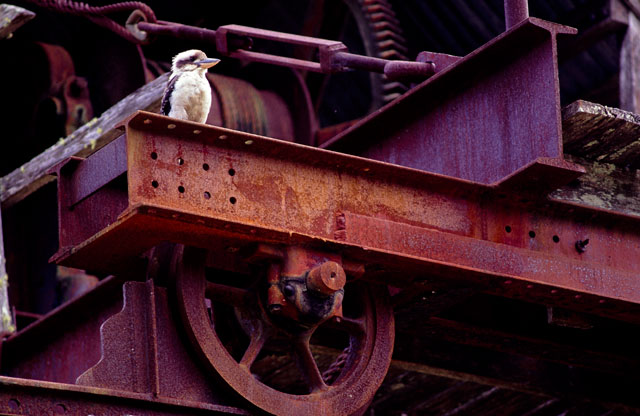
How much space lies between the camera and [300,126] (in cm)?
1377

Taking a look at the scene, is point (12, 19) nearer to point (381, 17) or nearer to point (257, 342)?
point (381, 17)

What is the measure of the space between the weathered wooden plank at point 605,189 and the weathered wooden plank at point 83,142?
367cm

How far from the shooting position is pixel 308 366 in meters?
7.92

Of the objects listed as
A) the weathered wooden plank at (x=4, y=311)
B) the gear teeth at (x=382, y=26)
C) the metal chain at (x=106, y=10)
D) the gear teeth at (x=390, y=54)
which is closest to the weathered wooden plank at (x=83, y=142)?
the metal chain at (x=106, y=10)

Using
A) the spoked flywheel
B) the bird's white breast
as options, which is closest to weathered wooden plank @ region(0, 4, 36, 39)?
the bird's white breast

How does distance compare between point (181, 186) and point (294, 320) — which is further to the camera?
point (294, 320)

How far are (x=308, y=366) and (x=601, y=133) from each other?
2112 millimetres

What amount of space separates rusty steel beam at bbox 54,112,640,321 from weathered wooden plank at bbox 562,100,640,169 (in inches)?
14.2

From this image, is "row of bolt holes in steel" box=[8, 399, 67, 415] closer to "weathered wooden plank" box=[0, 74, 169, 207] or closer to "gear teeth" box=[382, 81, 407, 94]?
"weathered wooden plank" box=[0, 74, 169, 207]

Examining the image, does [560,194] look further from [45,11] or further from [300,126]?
[45,11]

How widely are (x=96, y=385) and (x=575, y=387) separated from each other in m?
4.90

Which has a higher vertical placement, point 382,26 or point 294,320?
point 382,26

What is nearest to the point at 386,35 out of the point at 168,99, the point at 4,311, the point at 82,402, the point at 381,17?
the point at 381,17

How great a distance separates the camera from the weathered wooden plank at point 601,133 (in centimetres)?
837
